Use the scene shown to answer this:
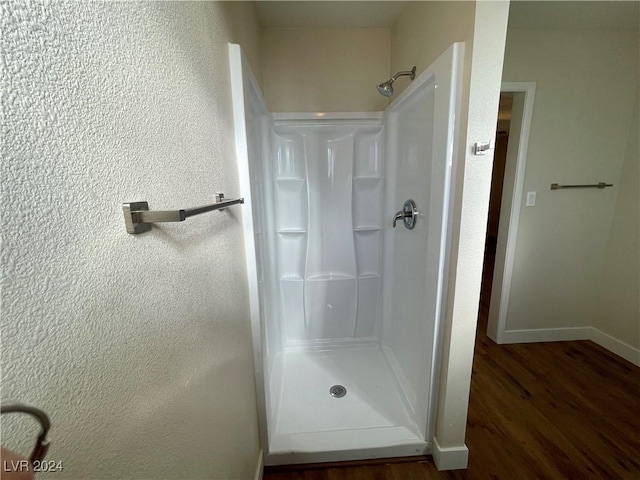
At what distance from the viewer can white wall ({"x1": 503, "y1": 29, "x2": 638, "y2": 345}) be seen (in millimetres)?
1650

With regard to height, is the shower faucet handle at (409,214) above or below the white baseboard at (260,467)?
above

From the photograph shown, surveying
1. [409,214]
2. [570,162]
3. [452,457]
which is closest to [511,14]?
[570,162]

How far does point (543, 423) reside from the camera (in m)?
1.37

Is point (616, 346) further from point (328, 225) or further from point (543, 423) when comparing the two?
point (328, 225)

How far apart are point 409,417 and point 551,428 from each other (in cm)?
78

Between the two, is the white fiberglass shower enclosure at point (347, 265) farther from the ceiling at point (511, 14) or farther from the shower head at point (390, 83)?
the ceiling at point (511, 14)

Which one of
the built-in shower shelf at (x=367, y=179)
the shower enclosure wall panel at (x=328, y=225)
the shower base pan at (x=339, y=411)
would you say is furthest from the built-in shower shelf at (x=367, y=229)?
the shower base pan at (x=339, y=411)

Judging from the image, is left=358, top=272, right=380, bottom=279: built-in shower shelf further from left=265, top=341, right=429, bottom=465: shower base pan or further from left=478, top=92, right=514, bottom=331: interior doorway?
left=478, top=92, right=514, bottom=331: interior doorway

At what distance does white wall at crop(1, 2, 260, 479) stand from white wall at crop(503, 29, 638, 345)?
2153mm

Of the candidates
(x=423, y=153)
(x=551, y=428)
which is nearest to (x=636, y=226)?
(x=551, y=428)

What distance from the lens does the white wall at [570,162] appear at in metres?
1.65

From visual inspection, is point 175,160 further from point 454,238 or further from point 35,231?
point 454,238

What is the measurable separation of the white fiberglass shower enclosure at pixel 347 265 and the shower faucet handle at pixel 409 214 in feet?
0.13

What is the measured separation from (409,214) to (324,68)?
1156 mm
